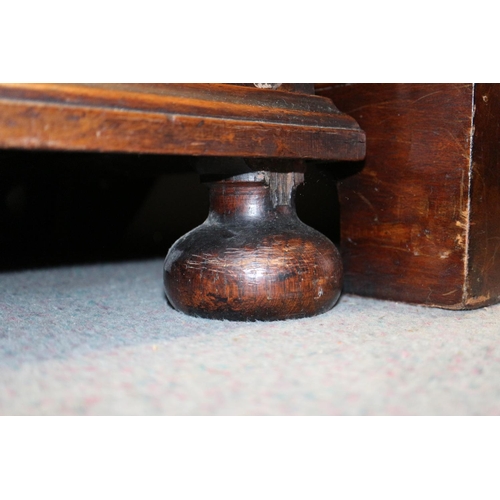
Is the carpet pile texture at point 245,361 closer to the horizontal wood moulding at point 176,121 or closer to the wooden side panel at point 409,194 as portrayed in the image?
the wooden side panel at point 409,194

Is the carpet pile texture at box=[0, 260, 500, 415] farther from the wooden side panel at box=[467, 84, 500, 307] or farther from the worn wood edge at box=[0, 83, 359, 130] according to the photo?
the worn wood edge at box=[0, 83, 359, 130]

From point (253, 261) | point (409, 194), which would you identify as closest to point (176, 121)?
point (253, 261)

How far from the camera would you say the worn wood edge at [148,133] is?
46 cm

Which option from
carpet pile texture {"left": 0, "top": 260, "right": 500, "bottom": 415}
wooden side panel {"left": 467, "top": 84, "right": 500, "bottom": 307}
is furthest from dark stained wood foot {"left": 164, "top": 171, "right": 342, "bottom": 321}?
wooden side panel {"left": 467, "top": 84, "right": 500, "bottom": 307}

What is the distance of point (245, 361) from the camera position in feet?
1.71

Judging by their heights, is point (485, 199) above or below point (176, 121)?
below

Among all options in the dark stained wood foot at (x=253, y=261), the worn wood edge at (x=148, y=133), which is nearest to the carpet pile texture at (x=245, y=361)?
the dark stained wood foot at (x=253, y=261)

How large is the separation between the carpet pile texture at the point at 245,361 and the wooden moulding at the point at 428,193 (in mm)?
41

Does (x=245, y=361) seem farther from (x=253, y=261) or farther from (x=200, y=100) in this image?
(x=200, y=100)

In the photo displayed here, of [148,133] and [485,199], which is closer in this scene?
[148,133]

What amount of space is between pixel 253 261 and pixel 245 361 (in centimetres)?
15

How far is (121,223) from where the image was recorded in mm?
1522

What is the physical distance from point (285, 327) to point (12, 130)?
351 mm

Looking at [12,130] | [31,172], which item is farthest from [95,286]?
[12,130]
